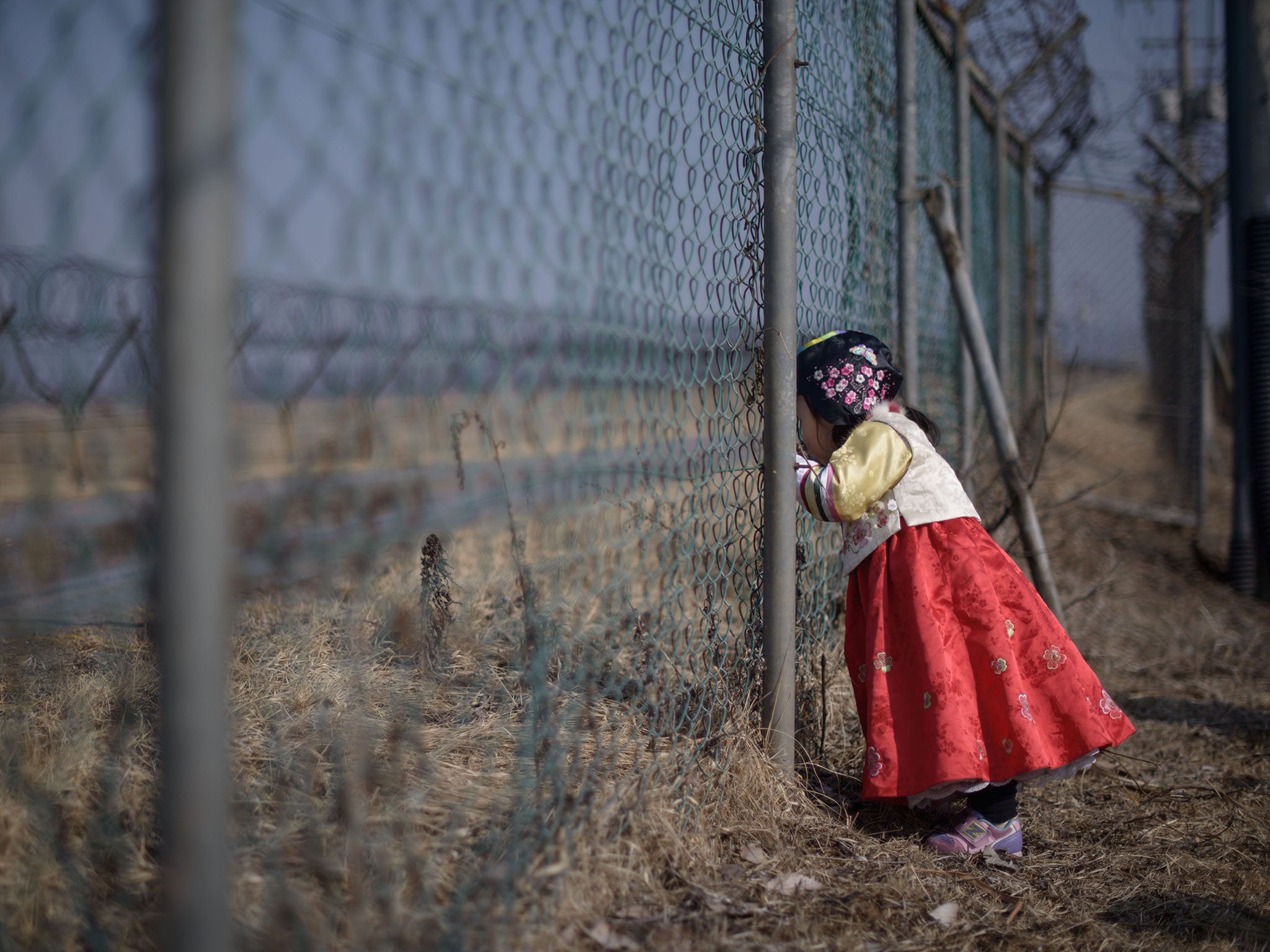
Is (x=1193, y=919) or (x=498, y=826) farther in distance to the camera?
(x=1193, y=919)

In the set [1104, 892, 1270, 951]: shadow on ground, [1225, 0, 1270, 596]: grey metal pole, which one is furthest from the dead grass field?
[1225, 0, 1270, 596]: grey metal pole

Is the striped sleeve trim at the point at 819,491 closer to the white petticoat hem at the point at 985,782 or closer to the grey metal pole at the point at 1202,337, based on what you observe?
the white petticoat hem at the point at 985,782

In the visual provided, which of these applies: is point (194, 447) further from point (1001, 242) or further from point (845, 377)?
point (1001, 242)

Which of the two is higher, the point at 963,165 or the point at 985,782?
the point at 963,165

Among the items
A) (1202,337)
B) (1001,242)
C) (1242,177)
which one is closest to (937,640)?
(1001,242)

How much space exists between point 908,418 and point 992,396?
0.78m

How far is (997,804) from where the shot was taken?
2148 millimetres

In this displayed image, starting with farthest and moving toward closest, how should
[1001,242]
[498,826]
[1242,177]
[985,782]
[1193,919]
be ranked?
[1001,242] → [1242,177] → [985,782] → [1193,919] → [498,826]

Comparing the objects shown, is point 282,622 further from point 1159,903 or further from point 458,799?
point 1159,903

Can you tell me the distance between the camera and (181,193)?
737 millimetres

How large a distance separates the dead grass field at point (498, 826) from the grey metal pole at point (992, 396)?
0.61 metres

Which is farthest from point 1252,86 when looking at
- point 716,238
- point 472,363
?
point 472,363

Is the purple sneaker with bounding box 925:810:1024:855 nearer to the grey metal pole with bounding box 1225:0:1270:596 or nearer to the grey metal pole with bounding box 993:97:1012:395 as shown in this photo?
the grey metal pole with bounding box 993:97:1012:395

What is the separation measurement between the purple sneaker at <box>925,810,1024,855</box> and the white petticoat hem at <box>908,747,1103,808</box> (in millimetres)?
71
